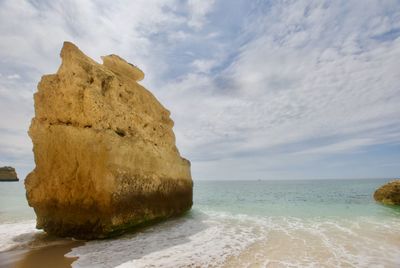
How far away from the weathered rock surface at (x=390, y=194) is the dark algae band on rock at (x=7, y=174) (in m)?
86.9

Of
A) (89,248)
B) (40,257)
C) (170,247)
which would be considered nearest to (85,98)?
(89,248)

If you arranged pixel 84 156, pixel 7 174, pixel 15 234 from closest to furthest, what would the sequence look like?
1. pixel 84 156
2. pixel 15 234
3. pixel 7 174

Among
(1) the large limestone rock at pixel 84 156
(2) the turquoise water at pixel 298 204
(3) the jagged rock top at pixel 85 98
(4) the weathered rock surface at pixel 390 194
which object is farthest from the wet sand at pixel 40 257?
(4) the weathered rock surface at pixel 390 194

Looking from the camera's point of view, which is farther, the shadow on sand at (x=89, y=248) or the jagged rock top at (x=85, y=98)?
the jagged rock top at (x=85, y=98)

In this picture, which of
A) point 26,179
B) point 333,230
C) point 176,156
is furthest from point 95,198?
point 333,230

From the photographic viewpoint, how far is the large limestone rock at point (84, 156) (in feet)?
27.4

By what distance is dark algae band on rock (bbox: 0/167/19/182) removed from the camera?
75.2 meters

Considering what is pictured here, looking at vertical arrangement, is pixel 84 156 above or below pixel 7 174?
below

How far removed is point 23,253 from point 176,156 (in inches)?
296

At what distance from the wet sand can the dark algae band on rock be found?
3312 inches

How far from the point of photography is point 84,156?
27.7ft

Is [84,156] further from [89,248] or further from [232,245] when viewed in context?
[232,245]

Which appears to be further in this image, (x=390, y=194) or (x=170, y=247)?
(x=390, y=194)

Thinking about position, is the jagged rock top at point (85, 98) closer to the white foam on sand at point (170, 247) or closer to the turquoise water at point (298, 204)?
the white foam on sand at point (170, 247)
